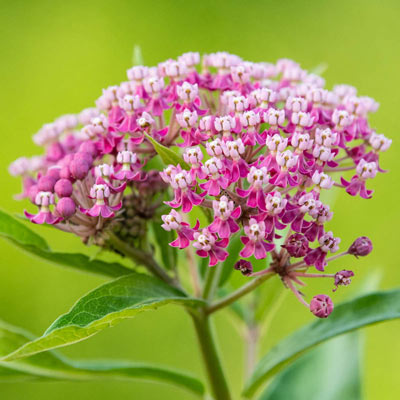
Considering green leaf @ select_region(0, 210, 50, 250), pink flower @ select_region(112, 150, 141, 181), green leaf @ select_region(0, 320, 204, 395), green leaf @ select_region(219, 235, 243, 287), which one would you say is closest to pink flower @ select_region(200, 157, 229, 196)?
pink flower @ select_region(112, 150, 141, 181)

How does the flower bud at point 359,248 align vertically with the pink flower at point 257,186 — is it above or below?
below

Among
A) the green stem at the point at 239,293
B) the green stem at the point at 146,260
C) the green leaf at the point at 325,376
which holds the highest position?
the green stem at the point at 146,260

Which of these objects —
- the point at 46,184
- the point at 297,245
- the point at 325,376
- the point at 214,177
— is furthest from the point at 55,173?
the point at 325,376

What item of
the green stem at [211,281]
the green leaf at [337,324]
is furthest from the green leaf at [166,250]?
the green leaf at [337,324]

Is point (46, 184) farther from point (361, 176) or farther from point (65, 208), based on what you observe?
point (361, 176)

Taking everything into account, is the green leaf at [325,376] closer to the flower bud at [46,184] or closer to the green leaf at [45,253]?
the green leaf at [45,253]

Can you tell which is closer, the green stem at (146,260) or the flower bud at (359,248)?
the flower bud at (359,248)

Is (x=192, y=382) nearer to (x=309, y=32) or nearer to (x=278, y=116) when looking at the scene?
(x=278, y=116)
